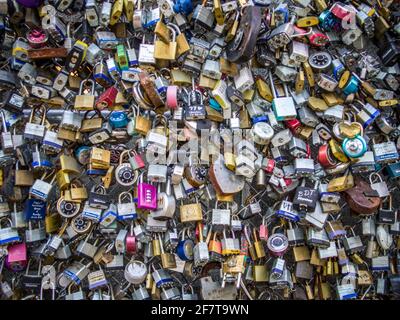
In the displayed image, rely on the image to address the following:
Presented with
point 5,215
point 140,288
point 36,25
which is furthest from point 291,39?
point 5,215

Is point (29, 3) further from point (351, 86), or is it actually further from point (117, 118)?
point (351, 86)

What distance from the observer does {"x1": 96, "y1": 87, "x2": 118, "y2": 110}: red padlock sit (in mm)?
3045

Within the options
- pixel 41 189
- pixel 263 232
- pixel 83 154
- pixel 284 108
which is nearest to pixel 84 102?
pixel 83 154

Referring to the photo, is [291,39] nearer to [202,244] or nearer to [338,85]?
[338,85]

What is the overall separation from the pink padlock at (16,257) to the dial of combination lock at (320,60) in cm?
206

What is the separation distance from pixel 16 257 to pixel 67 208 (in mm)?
418

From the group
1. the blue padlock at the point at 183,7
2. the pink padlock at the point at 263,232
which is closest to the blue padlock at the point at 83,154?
the blue padlock at the point at 183,7

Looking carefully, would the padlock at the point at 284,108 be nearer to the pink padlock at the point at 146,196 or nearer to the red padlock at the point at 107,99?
the pink padlock at the point at 146,196

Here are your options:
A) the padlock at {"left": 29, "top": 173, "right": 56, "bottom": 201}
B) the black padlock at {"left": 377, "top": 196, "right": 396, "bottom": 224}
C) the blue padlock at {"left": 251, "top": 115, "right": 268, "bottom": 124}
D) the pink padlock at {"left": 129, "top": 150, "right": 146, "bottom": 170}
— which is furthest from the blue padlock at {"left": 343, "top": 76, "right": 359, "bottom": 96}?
the padlock at {"left": 29, "top": 173, "right": 56, "bottom": 201}

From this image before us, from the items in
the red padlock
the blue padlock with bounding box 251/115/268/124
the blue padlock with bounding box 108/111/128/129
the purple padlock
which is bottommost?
the blue padlock with bounding box 108/111/128/129

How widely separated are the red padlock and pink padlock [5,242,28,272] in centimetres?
96

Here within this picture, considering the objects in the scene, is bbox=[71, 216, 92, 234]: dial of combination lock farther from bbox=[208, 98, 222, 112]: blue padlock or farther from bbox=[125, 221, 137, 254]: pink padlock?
bbox=[208, 98, 222, 112]: blue padlock

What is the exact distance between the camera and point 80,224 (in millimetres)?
3061

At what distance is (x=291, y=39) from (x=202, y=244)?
1.30 meters
